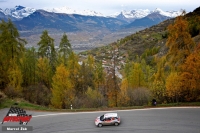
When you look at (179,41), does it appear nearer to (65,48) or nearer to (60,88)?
(60,88)

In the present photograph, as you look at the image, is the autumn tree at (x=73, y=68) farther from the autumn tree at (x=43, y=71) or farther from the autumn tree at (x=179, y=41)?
the autumn tree at (x=179, y=41)

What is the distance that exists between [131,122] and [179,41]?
474 inches

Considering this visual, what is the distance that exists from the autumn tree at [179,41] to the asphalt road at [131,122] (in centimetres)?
655

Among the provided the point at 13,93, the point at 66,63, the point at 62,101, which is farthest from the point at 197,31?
the point at 13,93

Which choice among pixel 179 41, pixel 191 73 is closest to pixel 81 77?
pixel 179 41

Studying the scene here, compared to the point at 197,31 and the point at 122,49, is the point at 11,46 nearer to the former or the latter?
the point at 197,31

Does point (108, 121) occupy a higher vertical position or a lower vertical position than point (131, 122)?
higher

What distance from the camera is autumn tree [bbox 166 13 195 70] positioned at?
2758cm

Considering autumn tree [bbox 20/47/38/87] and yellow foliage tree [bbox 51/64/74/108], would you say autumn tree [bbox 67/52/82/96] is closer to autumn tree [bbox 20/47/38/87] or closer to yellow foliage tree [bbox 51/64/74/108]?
yellow foliage tree [bbox 51/64/74/108]

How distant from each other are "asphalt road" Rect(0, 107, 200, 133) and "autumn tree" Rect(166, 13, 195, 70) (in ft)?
21.5

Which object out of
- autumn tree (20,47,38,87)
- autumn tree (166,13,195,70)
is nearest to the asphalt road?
autumn tree (166,13,195,70)

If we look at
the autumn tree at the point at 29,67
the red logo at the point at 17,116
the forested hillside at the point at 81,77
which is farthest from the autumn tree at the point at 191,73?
the autumn tree at the point at 29,67

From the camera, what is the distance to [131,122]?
24562 millimetres

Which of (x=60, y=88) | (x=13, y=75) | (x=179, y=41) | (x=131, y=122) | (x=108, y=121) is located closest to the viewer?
(x=108, y=121)
